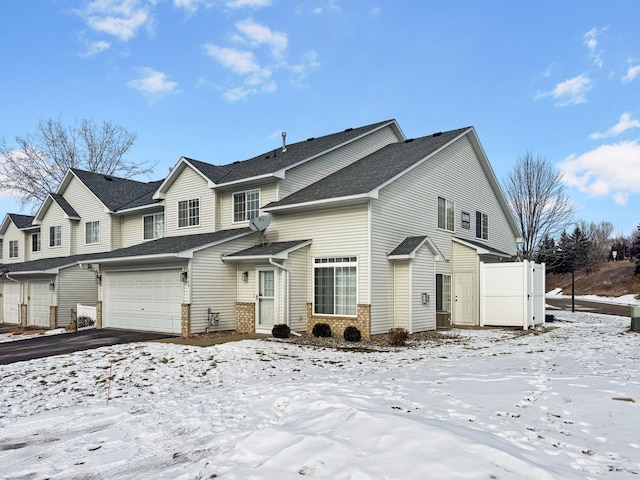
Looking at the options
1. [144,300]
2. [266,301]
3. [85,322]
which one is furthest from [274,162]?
[85,322]

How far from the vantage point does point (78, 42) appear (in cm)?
1936

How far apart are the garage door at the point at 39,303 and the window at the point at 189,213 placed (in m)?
9.49

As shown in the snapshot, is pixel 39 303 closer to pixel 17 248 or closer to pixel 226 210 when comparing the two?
pixel 17 248

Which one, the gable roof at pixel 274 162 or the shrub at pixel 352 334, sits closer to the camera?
the shrub at pixel 352 334

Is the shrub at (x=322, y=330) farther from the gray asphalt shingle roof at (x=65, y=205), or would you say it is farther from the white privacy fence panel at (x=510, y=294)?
the gray asphalt shingle roof at (x=65, y=205)

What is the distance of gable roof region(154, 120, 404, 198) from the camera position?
18225 mm

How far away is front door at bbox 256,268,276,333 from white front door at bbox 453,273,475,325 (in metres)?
8.03

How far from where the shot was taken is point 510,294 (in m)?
18.5

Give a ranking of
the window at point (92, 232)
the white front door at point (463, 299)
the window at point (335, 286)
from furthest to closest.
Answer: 1. the window at point (92, 232)
2. the white front door at point (463, 299)
3. the window at point (335, 286)

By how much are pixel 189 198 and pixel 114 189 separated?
30.2 feet

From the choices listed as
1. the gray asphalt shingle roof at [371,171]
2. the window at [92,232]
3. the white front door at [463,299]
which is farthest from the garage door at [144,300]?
the white front door at [463,299]

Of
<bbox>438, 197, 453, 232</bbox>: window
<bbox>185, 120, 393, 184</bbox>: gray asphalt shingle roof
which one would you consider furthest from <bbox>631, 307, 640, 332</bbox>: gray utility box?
<bbox>185, 120, 393, 184</bbox>: gray asphalt shingle roof

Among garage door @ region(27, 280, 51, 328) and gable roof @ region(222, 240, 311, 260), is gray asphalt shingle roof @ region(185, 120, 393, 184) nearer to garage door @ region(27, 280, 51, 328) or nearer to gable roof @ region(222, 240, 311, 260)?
gable roof @ region(222, 240, 311, 260)

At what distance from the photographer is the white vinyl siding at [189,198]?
19703 mm
